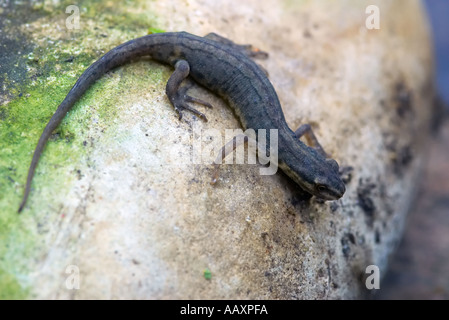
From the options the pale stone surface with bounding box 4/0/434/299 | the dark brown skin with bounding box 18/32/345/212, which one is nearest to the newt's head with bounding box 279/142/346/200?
the dark brown skin with bounding box 18/32/345/212

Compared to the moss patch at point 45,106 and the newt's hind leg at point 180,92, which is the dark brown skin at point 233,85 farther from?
the moss patch at point 45,106

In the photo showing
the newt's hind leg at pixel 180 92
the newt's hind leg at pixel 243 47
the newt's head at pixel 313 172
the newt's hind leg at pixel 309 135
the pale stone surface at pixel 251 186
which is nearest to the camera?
the pale stone surface at pixel 251 186

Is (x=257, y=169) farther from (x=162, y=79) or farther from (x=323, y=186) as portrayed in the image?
(x=162, y=79)

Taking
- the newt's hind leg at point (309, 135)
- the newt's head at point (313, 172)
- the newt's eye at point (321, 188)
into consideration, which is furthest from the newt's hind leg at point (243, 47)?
the newt's eye at point (321, 188)

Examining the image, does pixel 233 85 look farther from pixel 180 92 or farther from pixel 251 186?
pixel 251 186
